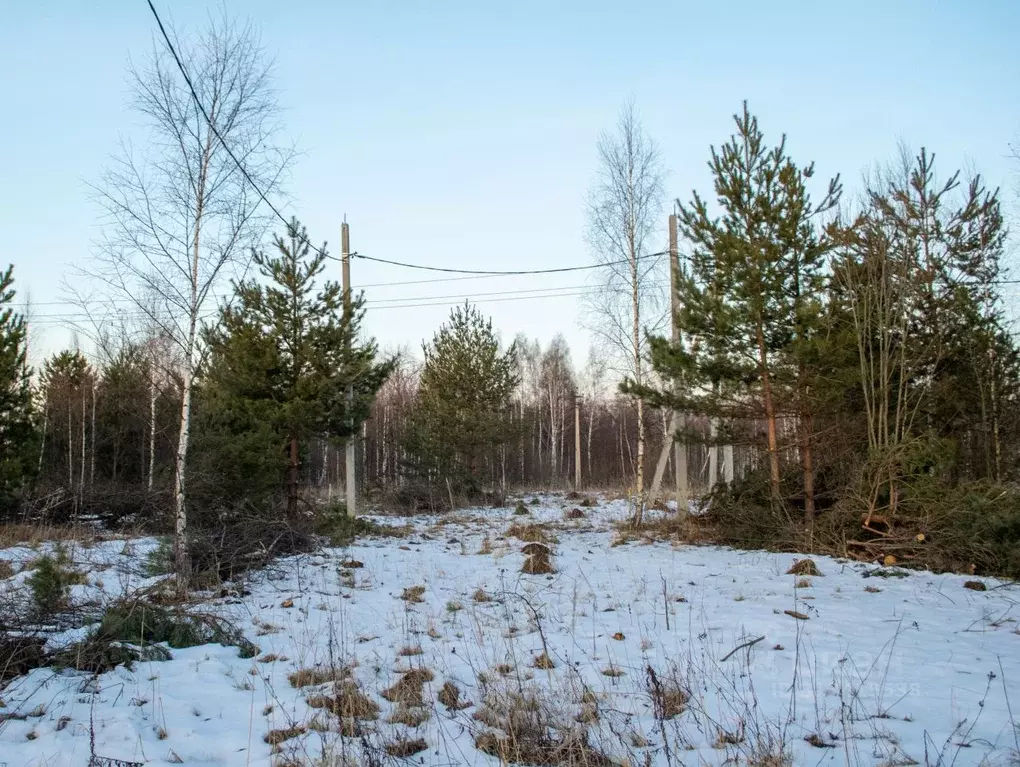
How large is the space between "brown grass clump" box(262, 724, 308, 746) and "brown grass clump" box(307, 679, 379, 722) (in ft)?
0.78

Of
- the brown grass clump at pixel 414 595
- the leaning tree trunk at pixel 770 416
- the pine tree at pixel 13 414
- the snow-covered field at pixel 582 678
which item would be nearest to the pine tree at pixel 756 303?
the leaning tree trunk at pixel 770 416

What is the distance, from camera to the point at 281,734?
3.75 meters

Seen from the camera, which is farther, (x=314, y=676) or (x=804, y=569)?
(x=804, y=569)

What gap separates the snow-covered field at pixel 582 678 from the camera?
3.50 meters

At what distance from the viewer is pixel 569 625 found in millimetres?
6070

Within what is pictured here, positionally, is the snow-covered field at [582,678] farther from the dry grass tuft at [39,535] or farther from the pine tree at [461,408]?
the pine tree at [461,408]

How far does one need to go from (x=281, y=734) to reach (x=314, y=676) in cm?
88

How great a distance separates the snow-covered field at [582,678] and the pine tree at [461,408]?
44.5 feet

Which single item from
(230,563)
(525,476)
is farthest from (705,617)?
(525,476)

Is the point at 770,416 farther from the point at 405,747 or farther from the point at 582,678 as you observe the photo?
the point at 405,747

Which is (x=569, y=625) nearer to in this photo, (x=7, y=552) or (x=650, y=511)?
(x=7, y=552)

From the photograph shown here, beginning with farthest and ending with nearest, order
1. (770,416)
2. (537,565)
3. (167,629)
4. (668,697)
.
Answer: (770,416)
(537,565)
(167,629)
(668,697)

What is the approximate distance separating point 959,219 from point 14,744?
18.1 metres

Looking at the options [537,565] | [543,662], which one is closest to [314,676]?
[543,662]
